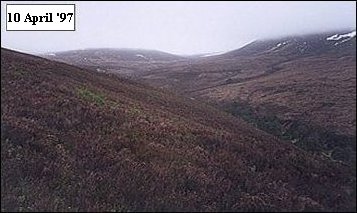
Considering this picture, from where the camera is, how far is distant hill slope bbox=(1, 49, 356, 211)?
7.42m

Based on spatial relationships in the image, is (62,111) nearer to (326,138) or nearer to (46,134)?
(46,134)

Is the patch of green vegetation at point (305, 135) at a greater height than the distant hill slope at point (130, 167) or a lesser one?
lesser

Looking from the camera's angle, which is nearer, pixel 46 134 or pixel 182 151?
pixel 46 134

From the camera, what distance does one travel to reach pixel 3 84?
11.6 m

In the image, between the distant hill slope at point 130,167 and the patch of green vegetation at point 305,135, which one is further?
the patch of green vegetation at point 305,135

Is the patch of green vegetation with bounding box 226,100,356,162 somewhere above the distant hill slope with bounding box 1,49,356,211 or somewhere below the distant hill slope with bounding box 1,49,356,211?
below

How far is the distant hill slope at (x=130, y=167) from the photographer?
24.3ft

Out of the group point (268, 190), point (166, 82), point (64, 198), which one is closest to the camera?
point (64, 198)

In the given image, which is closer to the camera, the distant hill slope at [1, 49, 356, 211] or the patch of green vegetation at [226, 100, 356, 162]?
the distant hill slope at [1, 49, 356, 211]

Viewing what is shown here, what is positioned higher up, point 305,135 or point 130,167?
point 130,167

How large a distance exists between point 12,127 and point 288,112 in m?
19.5

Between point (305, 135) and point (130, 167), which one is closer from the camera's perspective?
point (130, 167)

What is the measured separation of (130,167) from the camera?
875 cm

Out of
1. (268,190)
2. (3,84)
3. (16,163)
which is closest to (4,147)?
(16,163)
